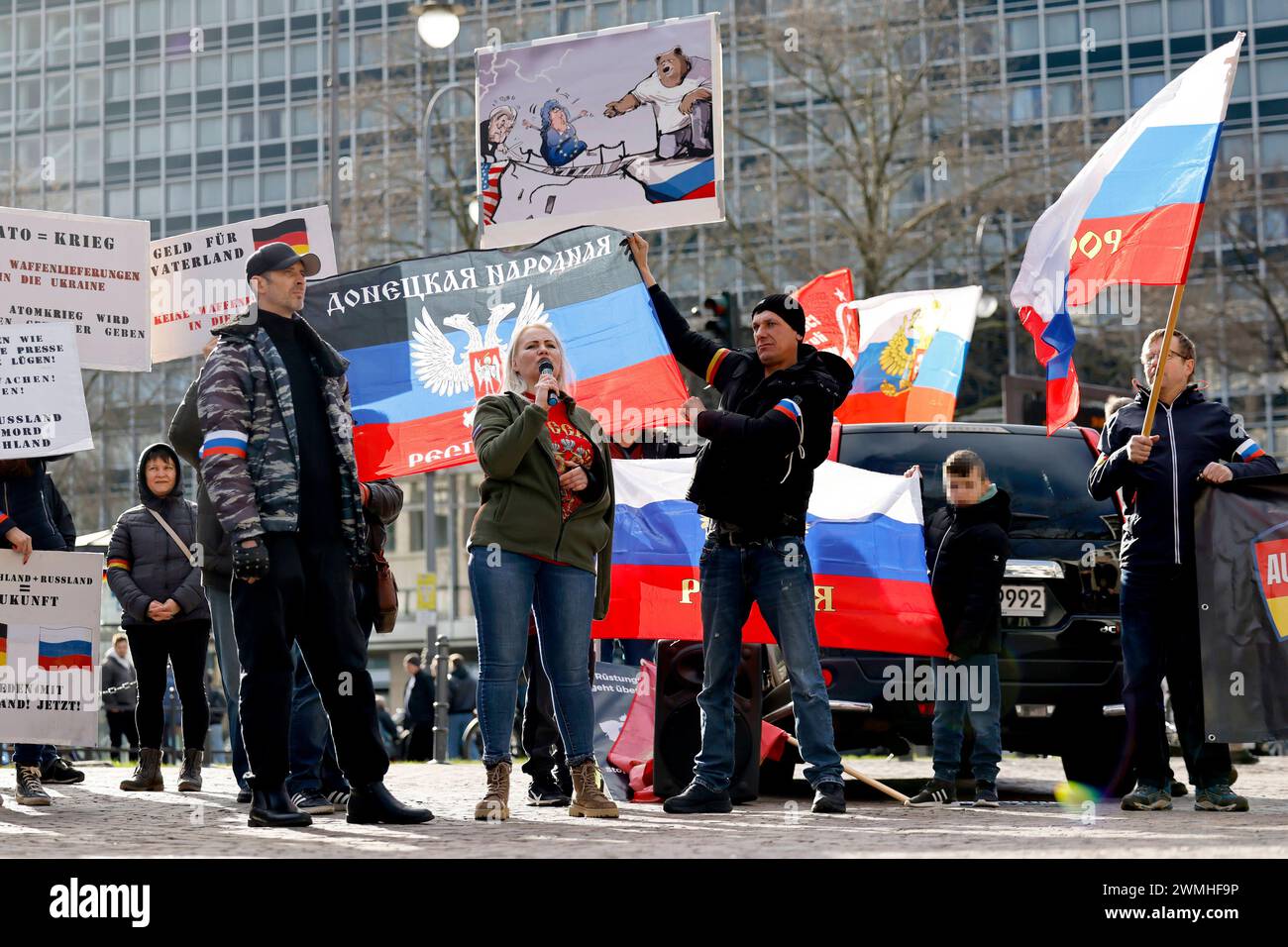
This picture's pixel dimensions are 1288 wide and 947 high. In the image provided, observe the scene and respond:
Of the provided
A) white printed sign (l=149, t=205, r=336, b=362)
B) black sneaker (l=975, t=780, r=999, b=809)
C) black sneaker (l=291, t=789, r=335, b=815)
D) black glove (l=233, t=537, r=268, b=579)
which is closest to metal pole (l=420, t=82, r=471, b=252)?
white printed sign (l=149, t=205, r=336, b=362)

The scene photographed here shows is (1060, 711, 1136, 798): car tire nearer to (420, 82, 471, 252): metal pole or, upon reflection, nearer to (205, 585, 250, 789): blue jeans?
(205, 585, 250, 789): blue jeans

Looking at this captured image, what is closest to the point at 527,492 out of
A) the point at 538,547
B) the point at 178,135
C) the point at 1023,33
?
the point at 538,547

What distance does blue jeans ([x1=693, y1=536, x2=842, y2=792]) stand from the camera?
740cm

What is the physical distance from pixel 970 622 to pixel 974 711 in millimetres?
437

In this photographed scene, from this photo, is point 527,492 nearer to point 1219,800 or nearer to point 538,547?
point 538,547

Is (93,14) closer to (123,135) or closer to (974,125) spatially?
(123,135)

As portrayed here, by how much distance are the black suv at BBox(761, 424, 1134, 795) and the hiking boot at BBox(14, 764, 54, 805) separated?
11.1ft

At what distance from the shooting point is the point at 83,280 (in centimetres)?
955

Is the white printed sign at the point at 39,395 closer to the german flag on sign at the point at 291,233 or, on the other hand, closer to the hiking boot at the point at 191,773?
the german flag on sign at the point at 291,233

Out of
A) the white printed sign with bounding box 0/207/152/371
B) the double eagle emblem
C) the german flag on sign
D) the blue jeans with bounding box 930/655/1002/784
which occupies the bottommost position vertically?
the blue jeans with bounding box 930/655/1002/784

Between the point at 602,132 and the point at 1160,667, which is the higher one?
the point at 602,132

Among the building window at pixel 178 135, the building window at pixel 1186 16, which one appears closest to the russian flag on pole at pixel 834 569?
the building window at pixel 1186 16
